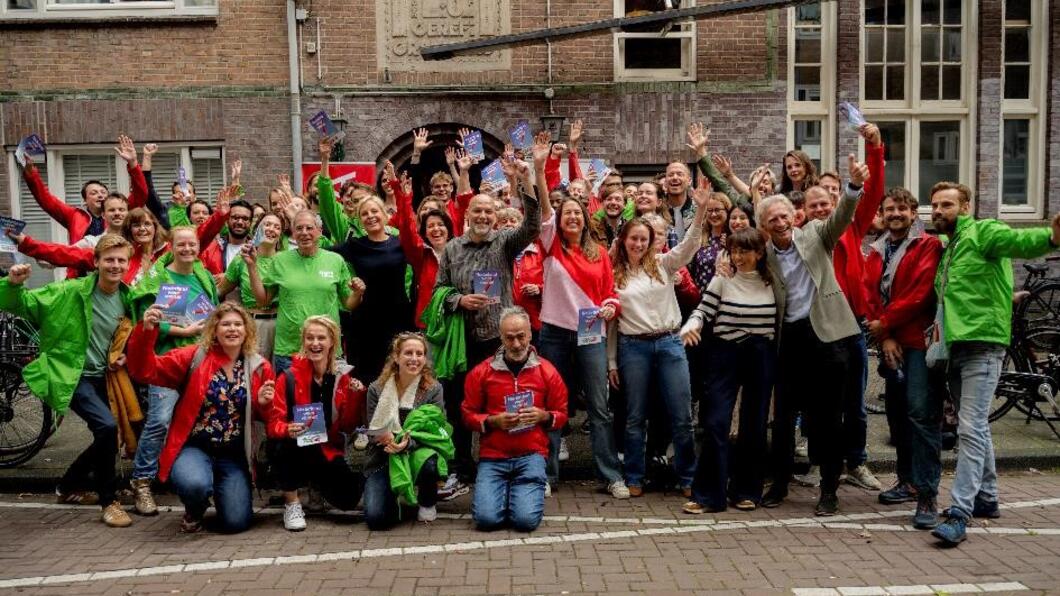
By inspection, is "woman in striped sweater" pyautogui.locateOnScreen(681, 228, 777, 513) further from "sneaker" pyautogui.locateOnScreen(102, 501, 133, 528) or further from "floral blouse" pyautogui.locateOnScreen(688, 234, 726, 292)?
"sneaker" pyautogui.locateOnScreen(102, 501, 133, 528)

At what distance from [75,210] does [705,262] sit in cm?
591

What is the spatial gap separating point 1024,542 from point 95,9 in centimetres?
1232

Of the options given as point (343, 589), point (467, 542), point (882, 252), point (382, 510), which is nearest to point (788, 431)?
point (882, 252)

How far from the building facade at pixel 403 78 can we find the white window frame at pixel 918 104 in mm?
61

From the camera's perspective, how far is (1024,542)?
18.3ft

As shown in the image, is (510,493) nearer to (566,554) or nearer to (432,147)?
(566,554)

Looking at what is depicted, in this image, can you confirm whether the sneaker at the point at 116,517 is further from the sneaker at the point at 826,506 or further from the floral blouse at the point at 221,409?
the sneaker at the point at 826,506

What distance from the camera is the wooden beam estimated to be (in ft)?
39.4

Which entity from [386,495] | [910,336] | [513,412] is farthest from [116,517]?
[910,336]

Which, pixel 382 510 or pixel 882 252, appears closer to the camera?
pixel 382 510

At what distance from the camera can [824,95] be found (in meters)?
13.3

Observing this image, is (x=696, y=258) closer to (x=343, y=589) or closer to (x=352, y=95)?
(x=343, y=589)

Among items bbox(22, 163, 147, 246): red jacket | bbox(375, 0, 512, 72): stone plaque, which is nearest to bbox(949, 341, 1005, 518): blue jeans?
bbox(22, 163, 147, 246): red jacket

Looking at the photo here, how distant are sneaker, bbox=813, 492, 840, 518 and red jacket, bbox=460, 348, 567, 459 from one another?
5.82ft
